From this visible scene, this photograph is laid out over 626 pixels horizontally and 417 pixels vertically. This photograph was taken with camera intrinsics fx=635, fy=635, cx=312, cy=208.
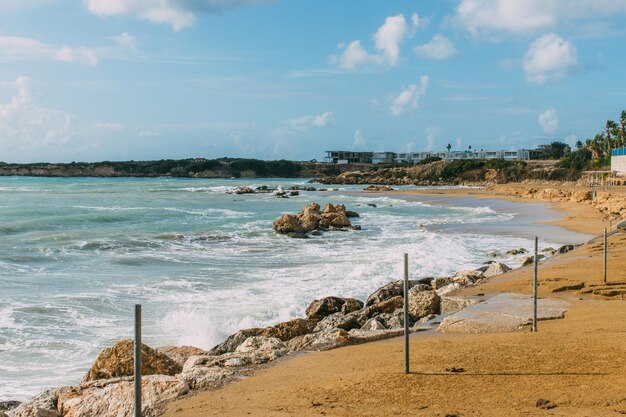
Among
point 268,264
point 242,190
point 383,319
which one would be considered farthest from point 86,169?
point 383,319

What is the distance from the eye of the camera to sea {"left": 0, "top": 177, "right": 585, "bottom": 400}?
12.2 m

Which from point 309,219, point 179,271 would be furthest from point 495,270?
point 309,219

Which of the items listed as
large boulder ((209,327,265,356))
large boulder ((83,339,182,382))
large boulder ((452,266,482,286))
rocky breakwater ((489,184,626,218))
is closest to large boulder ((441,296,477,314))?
large boulder ((452,266,482,286))

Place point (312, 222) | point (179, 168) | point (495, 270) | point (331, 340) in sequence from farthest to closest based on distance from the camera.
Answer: point (179, 168) < point (312, 222) < point (495, 270) < point (331, 340)

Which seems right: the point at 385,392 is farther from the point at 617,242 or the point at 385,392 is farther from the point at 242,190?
the point at 242,190

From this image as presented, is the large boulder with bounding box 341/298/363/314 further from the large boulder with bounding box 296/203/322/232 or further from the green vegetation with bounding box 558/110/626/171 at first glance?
the green vegetation with bounding box 558/110/626/171

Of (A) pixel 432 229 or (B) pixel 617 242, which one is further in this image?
(A) pixel 432 229

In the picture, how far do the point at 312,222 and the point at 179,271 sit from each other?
43.1 ft

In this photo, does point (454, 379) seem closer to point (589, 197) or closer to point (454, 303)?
point (454, 303)

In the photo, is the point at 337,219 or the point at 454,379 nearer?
the point at 454,379

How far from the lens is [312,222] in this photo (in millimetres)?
32656

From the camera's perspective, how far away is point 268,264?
21.7 m

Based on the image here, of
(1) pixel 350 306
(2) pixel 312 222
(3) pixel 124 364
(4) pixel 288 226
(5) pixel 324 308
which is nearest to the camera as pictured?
(3) pixel 124 364

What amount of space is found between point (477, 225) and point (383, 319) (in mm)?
25046
